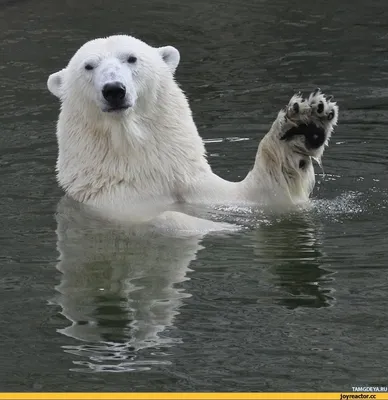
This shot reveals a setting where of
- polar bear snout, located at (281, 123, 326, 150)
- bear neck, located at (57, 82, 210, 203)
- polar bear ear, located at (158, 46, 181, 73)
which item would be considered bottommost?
bear neck, located at (57, 82, 210, 203)

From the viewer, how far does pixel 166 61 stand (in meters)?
6.44

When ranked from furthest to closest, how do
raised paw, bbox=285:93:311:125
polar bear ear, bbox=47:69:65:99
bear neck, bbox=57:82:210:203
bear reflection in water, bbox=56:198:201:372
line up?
1. polar bear ear, bbox=47:69:65:99
2. bear neck, bbox=57:82:210:203
3. raised paw, bbox=285:93:311:125
4. bear reflection in water, bbox=56:198:201:372

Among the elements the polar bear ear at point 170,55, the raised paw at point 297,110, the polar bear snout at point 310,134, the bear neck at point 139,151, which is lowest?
the bear neck at point 139,151

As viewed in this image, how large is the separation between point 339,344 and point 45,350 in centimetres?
113

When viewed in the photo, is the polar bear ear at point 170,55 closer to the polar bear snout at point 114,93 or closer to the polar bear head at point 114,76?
the polar bear head at point 114,76

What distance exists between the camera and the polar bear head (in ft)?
19.2

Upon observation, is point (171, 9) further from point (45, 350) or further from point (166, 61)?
point (45, 350)

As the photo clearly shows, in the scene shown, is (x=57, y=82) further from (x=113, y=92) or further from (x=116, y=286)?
(x=116, y=286)

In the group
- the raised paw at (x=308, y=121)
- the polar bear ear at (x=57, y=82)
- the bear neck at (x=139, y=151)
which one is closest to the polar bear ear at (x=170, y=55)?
the bear neck at (x=139, y=151)

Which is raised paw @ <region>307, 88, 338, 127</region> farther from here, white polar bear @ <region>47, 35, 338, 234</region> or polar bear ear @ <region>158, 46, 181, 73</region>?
polar bear ear @ <region>158, 46, 181, 73</region>

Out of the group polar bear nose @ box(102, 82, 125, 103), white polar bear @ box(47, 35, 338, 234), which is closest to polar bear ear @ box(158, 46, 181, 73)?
white polar bear @ box(47, 35, 338, 234)

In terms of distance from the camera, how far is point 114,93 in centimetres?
581

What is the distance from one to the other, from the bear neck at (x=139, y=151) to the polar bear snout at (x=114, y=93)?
11.9 inches

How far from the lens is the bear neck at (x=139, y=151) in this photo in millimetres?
6207
